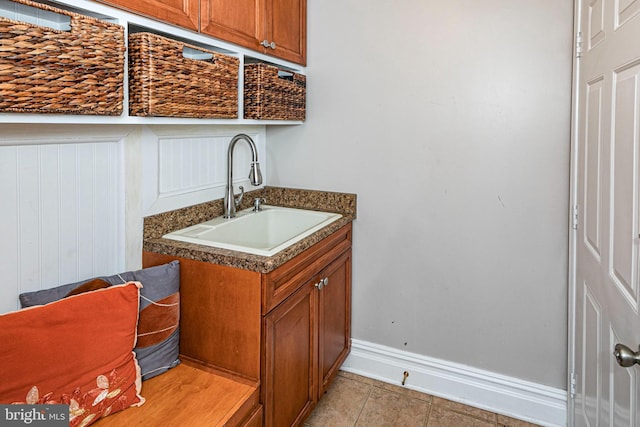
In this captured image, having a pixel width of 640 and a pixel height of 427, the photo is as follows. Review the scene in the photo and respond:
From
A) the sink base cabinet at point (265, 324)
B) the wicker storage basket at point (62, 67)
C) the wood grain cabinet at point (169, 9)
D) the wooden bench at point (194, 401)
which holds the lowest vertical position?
the wooden bench at point (194, 401)

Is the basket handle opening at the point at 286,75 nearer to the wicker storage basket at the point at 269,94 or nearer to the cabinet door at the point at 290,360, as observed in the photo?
the wicker storage basket at the point at 269,94

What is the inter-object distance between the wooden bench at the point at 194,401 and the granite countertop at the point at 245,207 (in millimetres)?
409

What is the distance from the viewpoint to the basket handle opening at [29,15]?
44.4 inches

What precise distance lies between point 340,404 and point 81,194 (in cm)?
152

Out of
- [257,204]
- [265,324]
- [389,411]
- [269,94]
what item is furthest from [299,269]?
[389,411]

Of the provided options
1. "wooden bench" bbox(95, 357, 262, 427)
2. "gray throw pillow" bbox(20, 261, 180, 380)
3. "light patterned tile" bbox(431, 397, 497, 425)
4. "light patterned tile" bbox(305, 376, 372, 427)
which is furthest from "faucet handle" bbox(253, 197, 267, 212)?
"light patterned tile" bbox(431, 397, 497, 425)

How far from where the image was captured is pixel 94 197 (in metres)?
1.46

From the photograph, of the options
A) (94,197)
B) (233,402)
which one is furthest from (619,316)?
(94,197)

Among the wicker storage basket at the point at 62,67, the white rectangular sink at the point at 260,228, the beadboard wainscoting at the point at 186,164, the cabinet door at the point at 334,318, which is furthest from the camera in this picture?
the cabinet door at the point at 334,318

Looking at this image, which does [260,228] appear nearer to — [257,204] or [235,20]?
[257,204]

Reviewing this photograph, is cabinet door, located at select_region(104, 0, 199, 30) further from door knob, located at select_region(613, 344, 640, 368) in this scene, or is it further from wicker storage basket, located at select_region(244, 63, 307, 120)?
door knob, located at select_region(613, 344, 640, 368)

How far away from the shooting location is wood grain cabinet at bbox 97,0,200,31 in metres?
1.19

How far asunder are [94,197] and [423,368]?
1763 millimetres

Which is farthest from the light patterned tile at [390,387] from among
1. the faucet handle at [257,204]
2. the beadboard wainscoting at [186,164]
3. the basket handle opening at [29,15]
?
the basket handle opening at [29,15]
